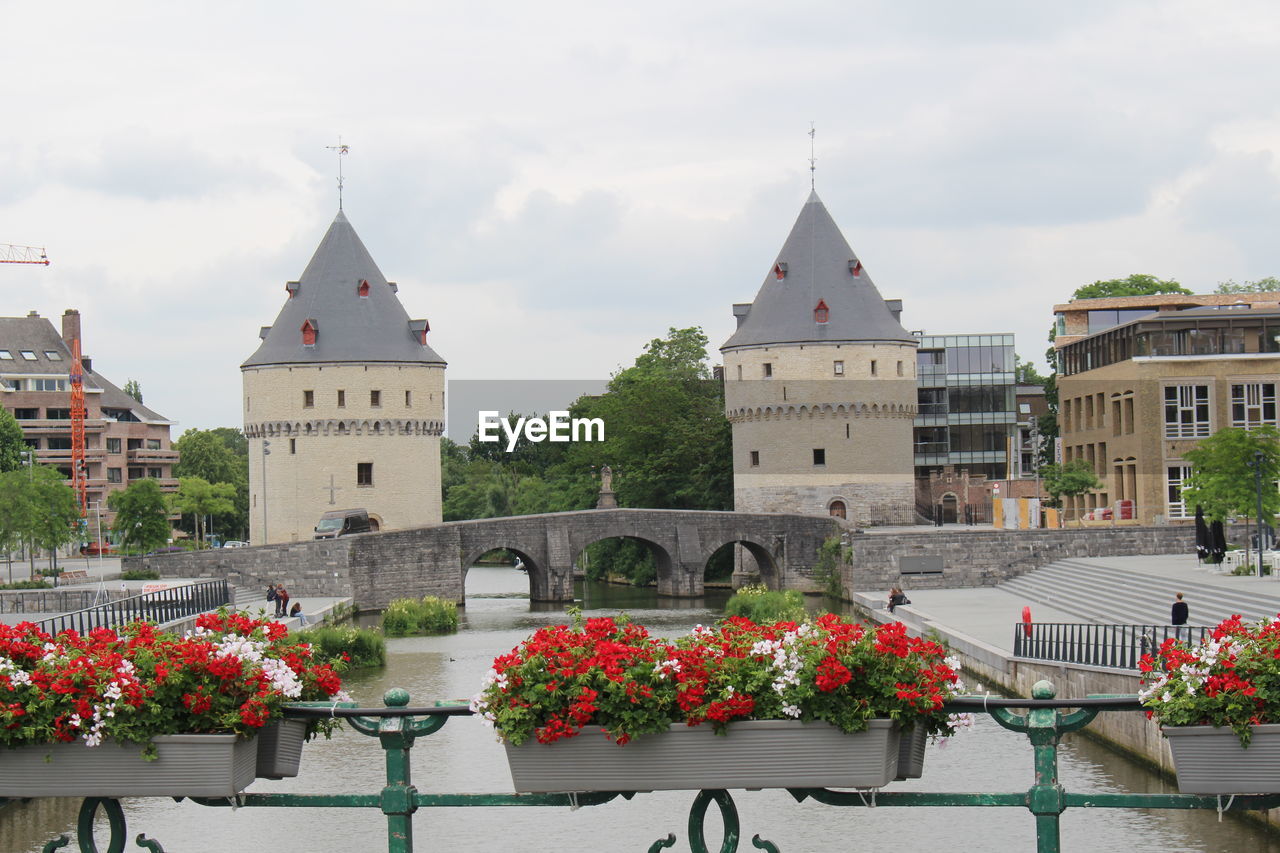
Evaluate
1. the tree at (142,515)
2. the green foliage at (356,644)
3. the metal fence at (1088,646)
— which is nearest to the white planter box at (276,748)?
the metal fence at (1088,646)

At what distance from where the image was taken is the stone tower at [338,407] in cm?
5006

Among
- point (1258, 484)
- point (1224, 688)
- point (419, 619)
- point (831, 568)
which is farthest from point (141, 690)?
point (831, 568)

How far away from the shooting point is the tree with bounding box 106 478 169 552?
4878cm

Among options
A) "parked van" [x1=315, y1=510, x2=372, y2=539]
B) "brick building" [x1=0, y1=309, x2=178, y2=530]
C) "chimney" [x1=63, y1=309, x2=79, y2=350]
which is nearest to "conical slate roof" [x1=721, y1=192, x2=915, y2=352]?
"parked van" [x1=315, y1=510, x2=372, y2=539]

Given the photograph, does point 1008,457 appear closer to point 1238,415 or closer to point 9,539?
point 1238,415

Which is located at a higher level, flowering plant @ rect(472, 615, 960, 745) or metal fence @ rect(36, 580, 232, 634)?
flowering plant @ rect(472, 615, 960, 745)

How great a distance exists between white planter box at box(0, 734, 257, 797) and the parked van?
42310 millimetres

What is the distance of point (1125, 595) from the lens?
30672mm

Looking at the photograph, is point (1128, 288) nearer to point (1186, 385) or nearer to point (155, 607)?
point (1186, 385)

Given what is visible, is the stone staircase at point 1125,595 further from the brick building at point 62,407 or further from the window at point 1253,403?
the brick building at point 62,407

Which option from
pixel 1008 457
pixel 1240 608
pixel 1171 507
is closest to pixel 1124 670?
pixel 1240 608

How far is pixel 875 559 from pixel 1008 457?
976 inches

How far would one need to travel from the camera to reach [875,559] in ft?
141

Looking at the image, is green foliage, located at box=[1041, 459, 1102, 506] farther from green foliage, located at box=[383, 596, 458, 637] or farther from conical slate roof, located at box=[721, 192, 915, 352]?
green foliage, located at box=[383, 596, 458, 637]
